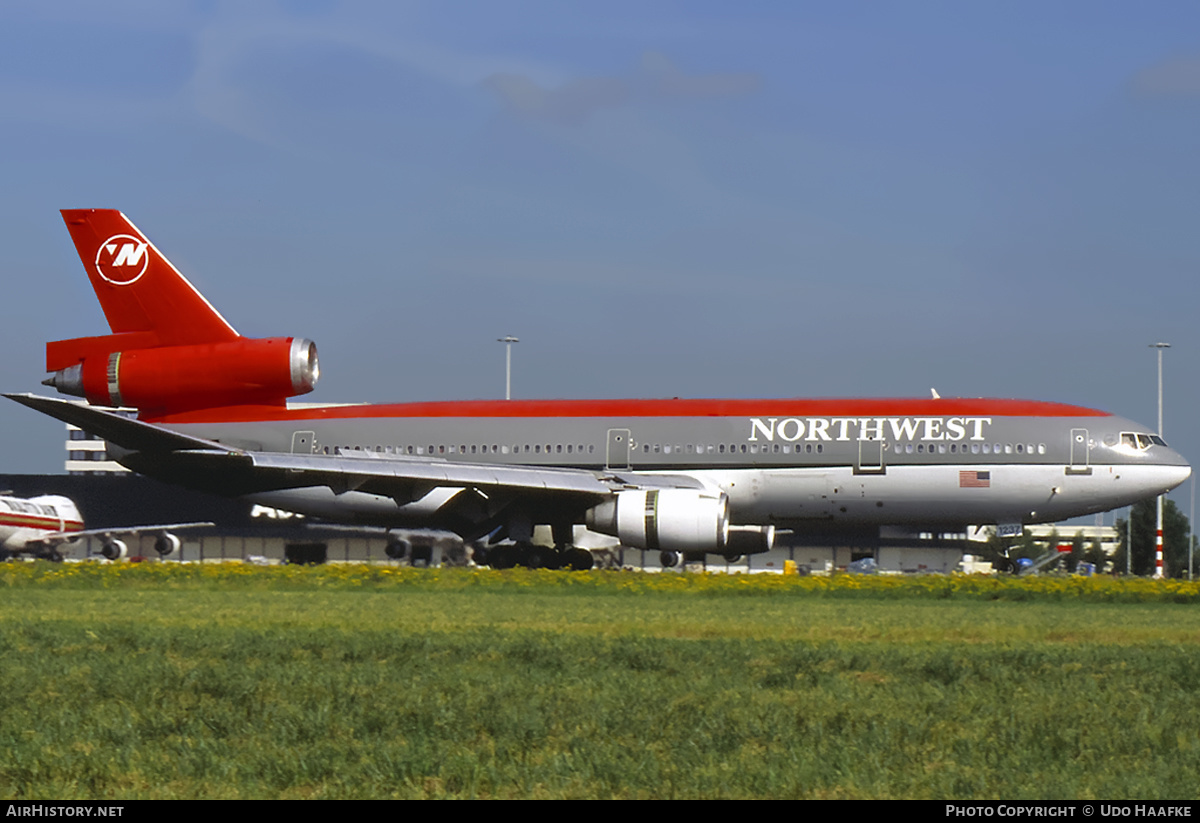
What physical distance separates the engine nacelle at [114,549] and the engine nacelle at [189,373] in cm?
3043

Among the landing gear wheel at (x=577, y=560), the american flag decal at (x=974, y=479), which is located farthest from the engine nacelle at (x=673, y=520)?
Result: the american flag decal at (x=974, y=479)

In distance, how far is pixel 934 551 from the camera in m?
65.9

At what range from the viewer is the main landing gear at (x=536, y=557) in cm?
3080

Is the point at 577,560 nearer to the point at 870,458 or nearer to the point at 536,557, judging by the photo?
the point at 536,557

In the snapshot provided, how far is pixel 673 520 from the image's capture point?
27375mm

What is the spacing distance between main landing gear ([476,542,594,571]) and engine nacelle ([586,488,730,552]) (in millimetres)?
3306

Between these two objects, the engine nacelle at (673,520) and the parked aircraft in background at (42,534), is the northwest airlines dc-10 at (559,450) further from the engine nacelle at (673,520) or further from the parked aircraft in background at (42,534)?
the parked aircraft in background at (42,534)

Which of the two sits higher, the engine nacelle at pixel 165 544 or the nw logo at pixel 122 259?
the nw logo at pixel 122 259

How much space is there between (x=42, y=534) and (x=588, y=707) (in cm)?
6086

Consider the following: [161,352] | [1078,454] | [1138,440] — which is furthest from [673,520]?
[161,352]

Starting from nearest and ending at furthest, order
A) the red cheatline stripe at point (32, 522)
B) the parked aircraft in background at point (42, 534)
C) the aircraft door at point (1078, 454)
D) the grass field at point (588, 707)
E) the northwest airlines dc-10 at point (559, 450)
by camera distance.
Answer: the grass field at point (588, 707), the northwest airlines dc-10 at point (559, 450), the aircraft door at point (1078, 454), the red cheatline stripe at point (32, 522), the parked aircraft in background at point (42, 534)

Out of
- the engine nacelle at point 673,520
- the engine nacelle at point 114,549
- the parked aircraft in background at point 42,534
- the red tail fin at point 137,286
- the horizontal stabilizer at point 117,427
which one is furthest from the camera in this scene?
the parked aircraft in background at point 42,534

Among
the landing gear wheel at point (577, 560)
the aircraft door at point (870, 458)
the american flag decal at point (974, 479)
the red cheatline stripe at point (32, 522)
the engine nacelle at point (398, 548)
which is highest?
the aircraft door at point (870, 458)

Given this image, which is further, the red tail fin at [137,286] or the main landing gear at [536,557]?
the red tail fin at [137,286]
